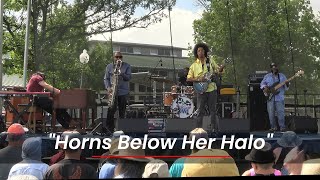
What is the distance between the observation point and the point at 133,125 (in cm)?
338

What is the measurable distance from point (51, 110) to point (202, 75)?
1130 mm

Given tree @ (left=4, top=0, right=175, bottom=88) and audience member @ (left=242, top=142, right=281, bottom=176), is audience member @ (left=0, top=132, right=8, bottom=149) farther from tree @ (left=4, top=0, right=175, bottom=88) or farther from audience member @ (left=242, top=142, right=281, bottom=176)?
audience member @ (left=242, top=142, right=281, bottom=176)

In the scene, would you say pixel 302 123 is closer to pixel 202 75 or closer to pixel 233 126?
pixel 202 75

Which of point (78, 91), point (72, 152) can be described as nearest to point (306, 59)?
point (78, 91)

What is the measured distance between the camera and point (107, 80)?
3537 millimetres

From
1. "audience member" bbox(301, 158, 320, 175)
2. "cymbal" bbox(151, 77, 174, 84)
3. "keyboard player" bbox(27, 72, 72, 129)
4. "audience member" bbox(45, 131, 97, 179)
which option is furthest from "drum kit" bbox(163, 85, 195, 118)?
"audience member" bbox(301, 158, 320, 175)

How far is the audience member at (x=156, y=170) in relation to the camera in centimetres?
270

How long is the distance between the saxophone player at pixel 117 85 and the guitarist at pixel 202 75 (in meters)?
0.41

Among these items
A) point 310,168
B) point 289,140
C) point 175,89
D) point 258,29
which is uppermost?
point 258,29

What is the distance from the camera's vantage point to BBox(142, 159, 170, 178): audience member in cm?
270

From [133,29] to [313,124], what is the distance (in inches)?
99.4

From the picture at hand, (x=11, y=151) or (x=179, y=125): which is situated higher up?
(x=179, y=125)

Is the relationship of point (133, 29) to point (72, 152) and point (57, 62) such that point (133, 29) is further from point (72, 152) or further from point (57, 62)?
point (72, 152)

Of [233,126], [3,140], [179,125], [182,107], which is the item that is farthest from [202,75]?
[3,140]
